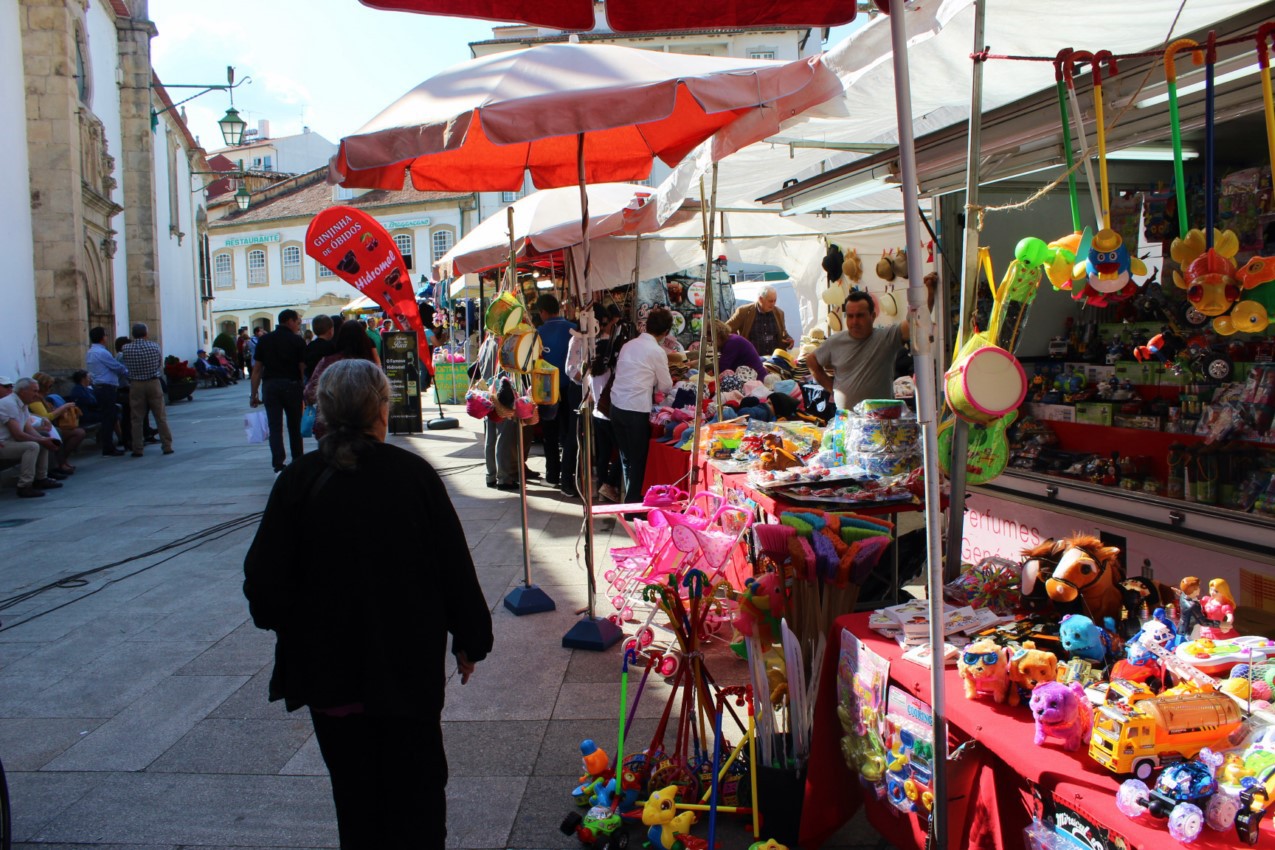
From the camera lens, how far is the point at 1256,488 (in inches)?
151

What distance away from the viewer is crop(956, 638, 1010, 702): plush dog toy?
2.43 meters

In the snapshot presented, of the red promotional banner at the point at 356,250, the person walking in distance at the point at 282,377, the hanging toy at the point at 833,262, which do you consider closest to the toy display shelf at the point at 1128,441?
the hanging toy at the point at 833,262

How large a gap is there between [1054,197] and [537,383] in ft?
11.1

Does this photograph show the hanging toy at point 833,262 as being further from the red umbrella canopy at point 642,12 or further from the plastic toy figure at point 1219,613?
the plastic toy figure at point 1219,613

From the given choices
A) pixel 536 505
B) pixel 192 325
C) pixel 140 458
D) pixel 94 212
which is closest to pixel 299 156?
pixel 192 325

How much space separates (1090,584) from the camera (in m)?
2.70

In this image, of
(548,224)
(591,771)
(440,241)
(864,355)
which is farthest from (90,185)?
(440,241)

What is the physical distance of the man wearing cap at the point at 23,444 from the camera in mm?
10844

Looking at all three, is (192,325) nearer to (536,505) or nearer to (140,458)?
(140,458)

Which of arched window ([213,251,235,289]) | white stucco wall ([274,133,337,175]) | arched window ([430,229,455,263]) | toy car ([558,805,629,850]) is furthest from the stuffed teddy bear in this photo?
white stucco wall ([274,133,337,175])

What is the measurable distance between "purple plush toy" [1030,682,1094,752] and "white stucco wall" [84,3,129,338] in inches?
876

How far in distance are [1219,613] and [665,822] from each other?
69.9 inches

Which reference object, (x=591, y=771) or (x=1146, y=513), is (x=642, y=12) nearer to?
(x=591, y=771)

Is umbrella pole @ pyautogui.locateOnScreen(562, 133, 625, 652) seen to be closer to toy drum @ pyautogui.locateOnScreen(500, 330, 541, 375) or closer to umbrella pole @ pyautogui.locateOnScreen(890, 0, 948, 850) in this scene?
toy drum @ pyautogui.locateOnScreen(500, 330, 541, 375)
